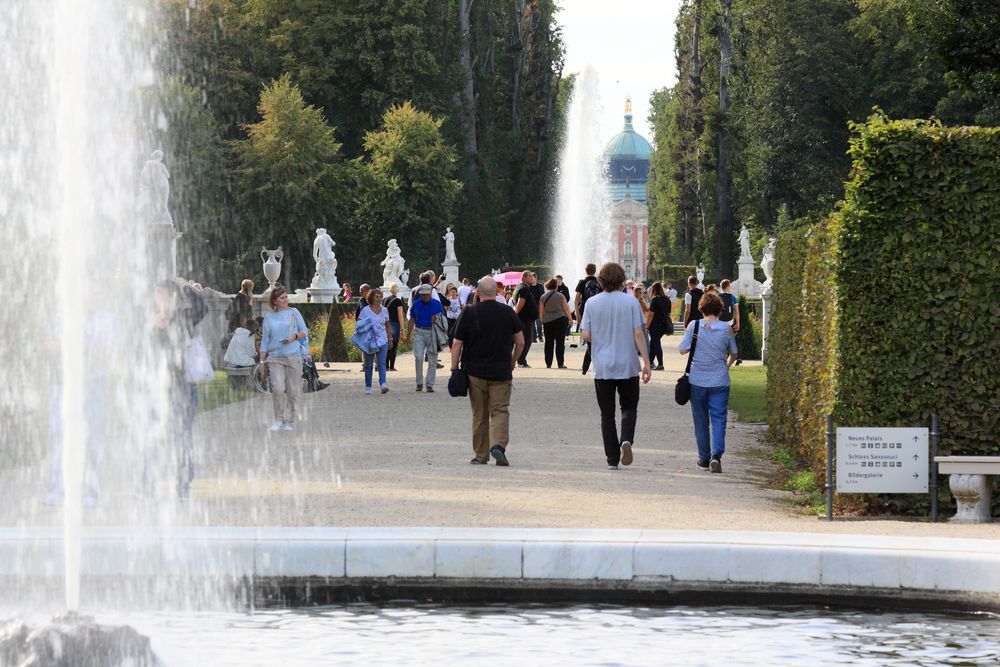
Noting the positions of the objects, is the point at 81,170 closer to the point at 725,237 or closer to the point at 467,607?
the point at 467,607

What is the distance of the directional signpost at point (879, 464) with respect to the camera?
1054 centimetres

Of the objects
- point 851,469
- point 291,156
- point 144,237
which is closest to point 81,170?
point 851,469

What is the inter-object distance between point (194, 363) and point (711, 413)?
4549 mm

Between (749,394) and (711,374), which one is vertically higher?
(711,374)

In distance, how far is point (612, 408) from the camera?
1322 centimetres

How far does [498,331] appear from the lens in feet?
44.6

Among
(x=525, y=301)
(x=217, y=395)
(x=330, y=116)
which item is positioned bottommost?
(x=217, y=395)

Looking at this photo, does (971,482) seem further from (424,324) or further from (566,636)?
(424,324)

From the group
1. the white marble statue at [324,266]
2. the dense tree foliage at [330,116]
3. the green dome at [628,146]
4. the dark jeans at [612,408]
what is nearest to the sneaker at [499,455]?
the dark jeans at [612,408]

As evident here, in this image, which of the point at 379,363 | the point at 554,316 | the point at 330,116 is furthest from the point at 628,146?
the point at 379,363

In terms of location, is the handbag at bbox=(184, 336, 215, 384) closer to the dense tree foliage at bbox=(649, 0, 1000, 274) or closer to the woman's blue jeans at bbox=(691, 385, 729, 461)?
the woman's blue jeans at bbox=(691, 385, 729, 461)

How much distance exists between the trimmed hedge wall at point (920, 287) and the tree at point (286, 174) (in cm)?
4840

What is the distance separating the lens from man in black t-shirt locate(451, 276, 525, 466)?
13578mm

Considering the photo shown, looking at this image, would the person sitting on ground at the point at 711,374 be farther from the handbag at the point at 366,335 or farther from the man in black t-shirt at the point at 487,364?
the handbag at the point at 366,335
